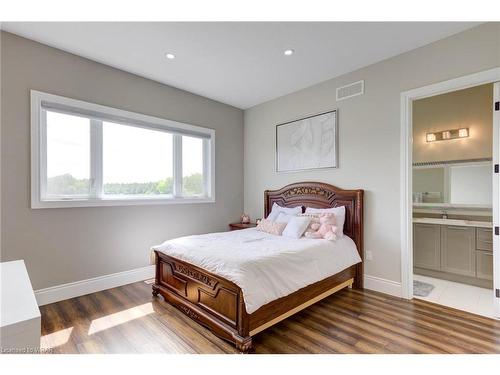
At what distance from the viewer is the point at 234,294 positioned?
6.37ft

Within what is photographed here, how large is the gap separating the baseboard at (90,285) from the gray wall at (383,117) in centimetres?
272

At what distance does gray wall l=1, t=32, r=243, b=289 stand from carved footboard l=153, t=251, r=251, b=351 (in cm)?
75

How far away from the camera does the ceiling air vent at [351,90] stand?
10.4 feet

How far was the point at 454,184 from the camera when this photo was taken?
370 centimetres

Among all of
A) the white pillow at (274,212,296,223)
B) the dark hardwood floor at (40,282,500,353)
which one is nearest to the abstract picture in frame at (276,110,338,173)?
the white pillow at (274,212,296,223)

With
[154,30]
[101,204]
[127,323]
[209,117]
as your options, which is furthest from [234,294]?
[209,117]

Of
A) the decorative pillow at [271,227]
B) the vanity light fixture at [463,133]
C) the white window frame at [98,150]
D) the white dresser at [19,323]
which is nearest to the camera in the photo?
the white dresser at [19,323]

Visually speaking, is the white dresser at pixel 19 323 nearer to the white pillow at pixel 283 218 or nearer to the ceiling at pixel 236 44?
the ceiling at pixel 236 44

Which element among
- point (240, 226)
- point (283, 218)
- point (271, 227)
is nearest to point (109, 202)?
point (240, 226)

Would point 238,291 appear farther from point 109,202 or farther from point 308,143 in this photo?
point 308,143

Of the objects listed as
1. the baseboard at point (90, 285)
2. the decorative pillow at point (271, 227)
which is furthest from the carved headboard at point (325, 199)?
the baseboard at point (90, 285)

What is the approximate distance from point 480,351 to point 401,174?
1679mm

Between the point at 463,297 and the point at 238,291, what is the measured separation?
2.70m
